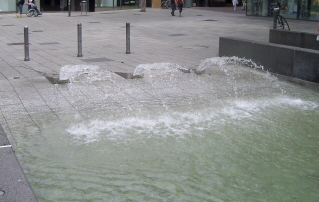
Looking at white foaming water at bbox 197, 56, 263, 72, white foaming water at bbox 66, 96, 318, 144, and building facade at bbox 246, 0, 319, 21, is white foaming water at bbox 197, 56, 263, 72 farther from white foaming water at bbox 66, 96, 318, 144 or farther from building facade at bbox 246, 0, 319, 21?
building facade at bbox 246, 0, 319, 21

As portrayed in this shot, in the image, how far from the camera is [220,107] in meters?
7.95

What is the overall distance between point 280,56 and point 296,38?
12.9ft

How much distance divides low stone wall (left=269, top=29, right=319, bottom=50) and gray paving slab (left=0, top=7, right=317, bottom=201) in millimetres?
2021

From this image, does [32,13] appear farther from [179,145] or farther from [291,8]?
[179,145]

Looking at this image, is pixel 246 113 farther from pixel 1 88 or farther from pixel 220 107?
pixel 1 88

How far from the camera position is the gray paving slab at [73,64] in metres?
6.70

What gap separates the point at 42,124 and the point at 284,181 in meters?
3.65

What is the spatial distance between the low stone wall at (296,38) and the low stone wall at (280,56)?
2781 mm

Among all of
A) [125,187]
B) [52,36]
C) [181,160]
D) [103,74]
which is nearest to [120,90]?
Result: [103,74]

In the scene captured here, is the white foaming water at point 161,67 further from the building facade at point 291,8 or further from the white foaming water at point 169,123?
the building facade at point 291,8

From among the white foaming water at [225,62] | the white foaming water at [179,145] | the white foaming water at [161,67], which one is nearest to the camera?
→ the white foaming water at [179,145]

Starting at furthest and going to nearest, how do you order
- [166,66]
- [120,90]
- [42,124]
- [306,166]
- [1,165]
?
[166,66] < [120,90] < [42,124] < [306,166] < [1,165]

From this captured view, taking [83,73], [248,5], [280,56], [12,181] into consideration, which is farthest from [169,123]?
[248,5]

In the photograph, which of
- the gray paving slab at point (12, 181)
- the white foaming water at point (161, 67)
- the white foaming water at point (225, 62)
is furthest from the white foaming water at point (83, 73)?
the gray paving slab at point (12, 181)
